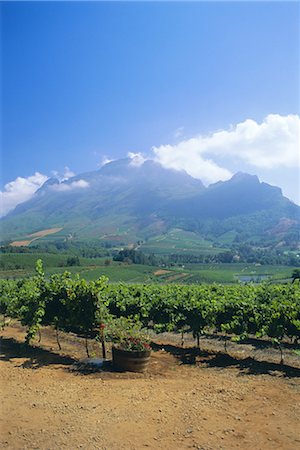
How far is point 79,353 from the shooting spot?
14.5 meters

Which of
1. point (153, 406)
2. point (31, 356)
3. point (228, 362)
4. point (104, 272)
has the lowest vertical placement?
point (104, 272)

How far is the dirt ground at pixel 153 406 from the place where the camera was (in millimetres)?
6734

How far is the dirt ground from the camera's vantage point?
6.73 meters

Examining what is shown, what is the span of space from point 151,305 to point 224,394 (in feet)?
27.5

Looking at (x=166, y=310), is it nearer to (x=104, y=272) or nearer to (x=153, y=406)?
(x=153, y=406)

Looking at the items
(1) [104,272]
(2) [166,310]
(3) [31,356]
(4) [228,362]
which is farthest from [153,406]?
(1) [104,272]

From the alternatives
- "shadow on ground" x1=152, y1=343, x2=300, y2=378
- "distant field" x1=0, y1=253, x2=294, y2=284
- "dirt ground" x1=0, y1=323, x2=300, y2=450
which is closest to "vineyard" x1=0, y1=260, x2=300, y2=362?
"shadow on ground" x1=152, y1=343, x2=300, y2=378

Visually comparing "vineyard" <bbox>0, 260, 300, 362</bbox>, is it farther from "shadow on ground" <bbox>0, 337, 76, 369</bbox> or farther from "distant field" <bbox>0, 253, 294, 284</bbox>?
"distant field" <bbox>0, 253, 294, 284</bbox>

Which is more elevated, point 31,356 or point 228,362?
point 31,356

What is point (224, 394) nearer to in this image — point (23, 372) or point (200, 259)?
point (23, 372)

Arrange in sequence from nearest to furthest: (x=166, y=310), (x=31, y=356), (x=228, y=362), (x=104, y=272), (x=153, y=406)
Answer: (x=153, y=406) → (x=228, y=362) → (x=31, y=356) → (x=166, y=310) → (x=104, y=272)

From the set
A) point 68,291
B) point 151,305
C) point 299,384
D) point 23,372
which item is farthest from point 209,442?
point 151,305

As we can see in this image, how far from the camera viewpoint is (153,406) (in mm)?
8203

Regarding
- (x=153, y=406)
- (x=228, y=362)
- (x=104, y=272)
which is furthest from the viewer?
(x=104, y=272)
